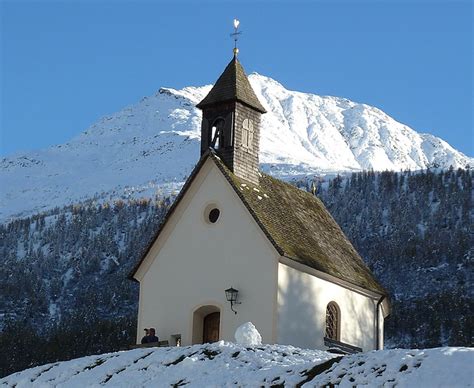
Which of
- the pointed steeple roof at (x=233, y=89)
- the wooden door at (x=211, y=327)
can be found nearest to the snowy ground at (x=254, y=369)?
the wooden door at (x=211, y=327)

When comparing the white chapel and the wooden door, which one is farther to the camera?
the wooden door

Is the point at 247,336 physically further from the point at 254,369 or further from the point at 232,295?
the point at 232,295

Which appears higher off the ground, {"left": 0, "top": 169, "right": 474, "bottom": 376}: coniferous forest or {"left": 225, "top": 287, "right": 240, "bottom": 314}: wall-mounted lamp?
{"left": 0, "top": 169, "right": 474, "bottom": 376}: coniferous forest

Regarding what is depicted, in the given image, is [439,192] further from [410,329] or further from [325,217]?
[325,217]

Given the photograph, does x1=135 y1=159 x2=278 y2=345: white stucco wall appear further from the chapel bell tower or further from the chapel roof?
the chapel bell tower

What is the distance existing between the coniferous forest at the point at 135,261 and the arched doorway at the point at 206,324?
173ft

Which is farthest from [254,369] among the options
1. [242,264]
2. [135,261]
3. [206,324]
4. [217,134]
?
[135,261]

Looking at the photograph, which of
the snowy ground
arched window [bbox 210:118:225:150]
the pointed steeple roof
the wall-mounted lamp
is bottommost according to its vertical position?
the snowy ground

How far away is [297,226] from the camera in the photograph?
34.9m

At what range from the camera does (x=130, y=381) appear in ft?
79.0

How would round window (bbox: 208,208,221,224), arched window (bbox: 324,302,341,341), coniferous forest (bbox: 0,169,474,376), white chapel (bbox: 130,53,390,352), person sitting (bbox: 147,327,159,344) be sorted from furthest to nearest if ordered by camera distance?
coniferous forest (bbox: 0,169,474,376) < arched window (bbox: 324,302,341,341) < round window (bbox: 208,208,221,224) < white chapel (bbox: 130,53,390,352) < person sitting (bbox: 147,327,159,344)

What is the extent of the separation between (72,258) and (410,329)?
6798 centimetres

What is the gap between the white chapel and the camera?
3188 cm

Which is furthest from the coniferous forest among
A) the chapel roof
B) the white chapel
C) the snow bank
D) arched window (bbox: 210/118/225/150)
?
the snow bank
